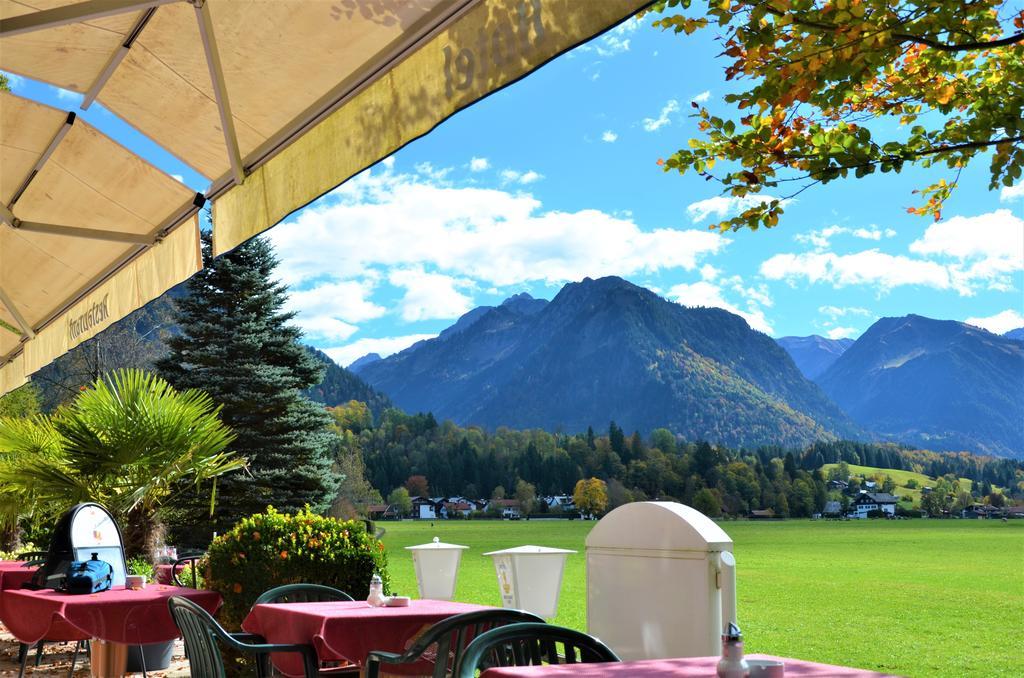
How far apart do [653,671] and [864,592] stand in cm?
5174

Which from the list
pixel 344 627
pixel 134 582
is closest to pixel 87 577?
pixel 134 582

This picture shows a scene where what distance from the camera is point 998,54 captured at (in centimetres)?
675

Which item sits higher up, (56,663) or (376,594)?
(376,594)

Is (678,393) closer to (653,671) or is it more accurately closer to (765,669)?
(653,671)

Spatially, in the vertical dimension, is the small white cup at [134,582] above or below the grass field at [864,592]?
above

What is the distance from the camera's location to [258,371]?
112 ft

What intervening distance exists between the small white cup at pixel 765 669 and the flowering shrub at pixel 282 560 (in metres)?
4.38

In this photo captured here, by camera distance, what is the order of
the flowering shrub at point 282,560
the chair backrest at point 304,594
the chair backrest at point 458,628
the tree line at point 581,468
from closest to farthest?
1. the chair backrest at point 458,628
2. the chair backrest at point 304,594
3. the flowering shrub at point 282,560
4. the tree line at point 581,468

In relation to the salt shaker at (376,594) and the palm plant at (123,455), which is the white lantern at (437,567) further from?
the salt shaker at (376,594)

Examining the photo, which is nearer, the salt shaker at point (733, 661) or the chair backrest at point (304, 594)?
the salt shaker at point (733, 661)

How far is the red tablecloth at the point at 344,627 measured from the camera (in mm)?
4066

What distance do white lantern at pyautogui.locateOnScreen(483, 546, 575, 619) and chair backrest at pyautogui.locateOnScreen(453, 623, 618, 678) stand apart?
5.36 m

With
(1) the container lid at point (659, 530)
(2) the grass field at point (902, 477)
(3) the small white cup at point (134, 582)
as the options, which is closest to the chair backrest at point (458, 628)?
(1) the container lid at point (659, 530)

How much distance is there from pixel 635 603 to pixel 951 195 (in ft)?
14.9
